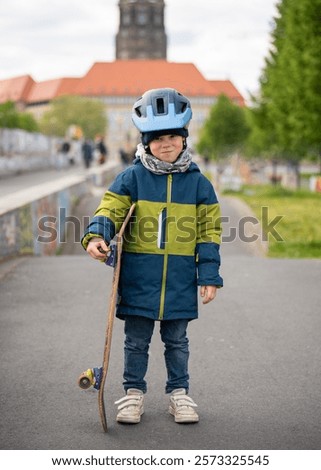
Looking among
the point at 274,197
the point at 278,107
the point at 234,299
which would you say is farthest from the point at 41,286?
the point at 278,107

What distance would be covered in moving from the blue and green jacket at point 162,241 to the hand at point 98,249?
0.39ft

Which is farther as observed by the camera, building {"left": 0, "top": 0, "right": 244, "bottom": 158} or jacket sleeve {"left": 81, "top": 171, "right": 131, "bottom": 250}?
building {"left": 0, "top": 0, "right": 244, "bottom": 158}

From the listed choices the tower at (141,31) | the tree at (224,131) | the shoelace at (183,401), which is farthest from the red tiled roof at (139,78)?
the shoelace at (183,401)

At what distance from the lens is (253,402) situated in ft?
14.7

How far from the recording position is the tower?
18162cm

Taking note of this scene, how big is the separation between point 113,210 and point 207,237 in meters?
0.46

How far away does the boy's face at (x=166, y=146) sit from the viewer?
4.09m

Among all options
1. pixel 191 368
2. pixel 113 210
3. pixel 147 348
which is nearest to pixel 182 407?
pixel 147 348

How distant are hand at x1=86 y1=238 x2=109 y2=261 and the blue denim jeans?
0.39 metres

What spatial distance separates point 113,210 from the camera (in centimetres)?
413

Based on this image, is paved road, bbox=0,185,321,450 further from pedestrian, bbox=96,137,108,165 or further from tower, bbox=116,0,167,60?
tower, bbox=116,0,167,60

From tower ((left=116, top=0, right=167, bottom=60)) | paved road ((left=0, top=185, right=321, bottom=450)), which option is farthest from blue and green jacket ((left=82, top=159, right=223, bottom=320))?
tower ((left=116, top=0, right=167, bottom=60))

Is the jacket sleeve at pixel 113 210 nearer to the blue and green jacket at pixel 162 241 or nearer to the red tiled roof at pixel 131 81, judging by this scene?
the blue and green jacket at pixel 162 241
